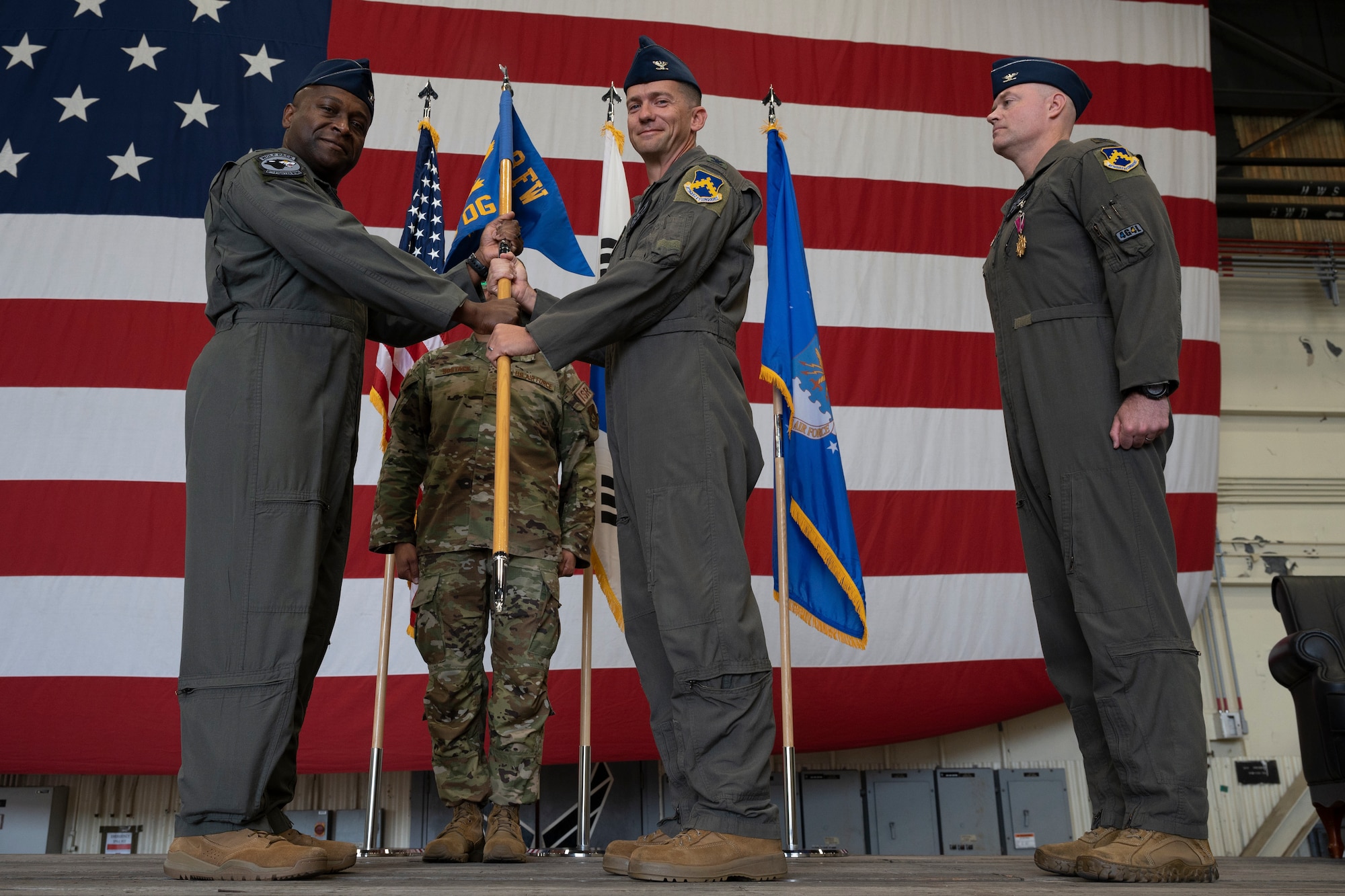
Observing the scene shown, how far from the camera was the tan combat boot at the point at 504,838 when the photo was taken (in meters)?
2.20

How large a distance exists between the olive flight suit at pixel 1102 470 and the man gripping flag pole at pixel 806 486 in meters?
1.13

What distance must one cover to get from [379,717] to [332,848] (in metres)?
1.14

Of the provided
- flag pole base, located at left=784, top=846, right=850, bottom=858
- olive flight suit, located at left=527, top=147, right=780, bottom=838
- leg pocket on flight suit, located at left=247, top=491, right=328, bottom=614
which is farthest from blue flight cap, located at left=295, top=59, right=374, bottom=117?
flag pole base, located at left=784, top=846, right=850, bottom=858

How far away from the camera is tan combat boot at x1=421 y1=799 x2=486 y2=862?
2.25 m

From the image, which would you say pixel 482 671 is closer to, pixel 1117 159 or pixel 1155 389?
pixel 1155 389

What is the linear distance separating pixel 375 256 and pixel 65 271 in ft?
8.48

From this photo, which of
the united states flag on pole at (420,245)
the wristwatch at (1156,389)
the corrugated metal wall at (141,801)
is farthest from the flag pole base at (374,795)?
the wristwatch at (1156,389)

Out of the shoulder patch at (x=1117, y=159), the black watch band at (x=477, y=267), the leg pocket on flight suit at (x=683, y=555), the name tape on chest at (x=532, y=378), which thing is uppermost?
the black watch band at (x=477, y=267)

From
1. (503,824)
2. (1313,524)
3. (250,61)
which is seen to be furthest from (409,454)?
(1313,524)

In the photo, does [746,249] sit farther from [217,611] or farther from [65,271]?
[65,271]

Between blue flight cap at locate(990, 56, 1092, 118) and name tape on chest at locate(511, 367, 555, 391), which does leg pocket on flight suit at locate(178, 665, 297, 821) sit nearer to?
name tape on chest at locate(511, 367, 555, 391)

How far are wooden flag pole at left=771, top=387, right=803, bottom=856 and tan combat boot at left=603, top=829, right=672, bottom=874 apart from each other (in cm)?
96

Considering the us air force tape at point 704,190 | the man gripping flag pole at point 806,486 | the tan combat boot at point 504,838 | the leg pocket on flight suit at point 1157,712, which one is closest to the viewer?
the leg pocket on flight suit at point 1157,712

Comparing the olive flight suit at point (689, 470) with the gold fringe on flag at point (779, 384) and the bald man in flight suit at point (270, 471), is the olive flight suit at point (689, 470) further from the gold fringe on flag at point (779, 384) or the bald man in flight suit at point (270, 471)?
the gold fringe on flag at point (779, 384)
